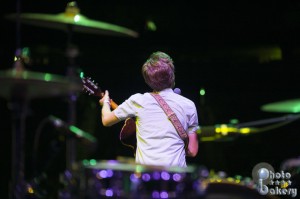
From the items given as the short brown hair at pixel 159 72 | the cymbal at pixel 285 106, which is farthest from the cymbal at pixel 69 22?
the cymbal at pixel 285 106

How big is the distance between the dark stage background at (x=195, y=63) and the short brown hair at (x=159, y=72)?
144 centimetres

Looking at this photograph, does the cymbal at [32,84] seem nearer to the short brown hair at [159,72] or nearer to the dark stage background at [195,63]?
the short brown hair at [159,72]

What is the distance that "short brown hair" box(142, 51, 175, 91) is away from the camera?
3.59 m

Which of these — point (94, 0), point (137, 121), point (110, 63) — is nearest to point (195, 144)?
point (137, 121)

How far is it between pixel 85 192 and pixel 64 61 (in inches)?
95.1

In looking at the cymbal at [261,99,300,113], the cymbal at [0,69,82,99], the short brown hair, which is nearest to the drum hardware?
the short brown hair

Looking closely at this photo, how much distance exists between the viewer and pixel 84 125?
16.5 feet

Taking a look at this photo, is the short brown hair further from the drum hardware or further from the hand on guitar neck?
the hand on guitar neck

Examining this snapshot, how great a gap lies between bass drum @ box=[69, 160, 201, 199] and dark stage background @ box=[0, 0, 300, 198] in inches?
81.8

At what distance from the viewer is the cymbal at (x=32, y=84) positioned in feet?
8.73

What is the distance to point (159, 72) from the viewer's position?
358cm

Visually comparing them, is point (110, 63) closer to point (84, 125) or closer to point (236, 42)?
point (84, 125)

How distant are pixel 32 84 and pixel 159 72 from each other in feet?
3.52

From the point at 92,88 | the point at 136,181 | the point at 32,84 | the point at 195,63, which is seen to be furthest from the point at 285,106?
the point at 32,84
